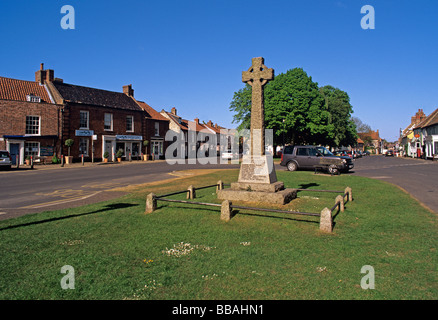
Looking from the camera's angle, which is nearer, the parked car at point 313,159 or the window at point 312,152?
the parked car at point 313,159

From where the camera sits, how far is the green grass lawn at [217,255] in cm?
381

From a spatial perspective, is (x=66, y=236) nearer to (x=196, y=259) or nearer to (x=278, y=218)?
(x=196, y=259)

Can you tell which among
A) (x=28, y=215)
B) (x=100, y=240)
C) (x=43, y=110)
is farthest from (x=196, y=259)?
(x=43, y=110)

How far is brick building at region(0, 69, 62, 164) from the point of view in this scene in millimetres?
29781

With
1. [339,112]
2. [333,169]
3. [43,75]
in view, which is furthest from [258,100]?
[339,112]

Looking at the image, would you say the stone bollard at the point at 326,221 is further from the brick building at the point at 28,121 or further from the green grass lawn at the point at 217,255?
the brick building at the point at 28,121

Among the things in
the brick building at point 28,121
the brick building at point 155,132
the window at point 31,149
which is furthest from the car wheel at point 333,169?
the window at point 31,149

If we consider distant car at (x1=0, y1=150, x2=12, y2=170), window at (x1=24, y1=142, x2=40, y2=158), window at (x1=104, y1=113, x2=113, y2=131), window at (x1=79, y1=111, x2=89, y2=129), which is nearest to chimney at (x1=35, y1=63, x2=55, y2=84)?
window at (x1=79, y1=111, x2=89, y2=129)

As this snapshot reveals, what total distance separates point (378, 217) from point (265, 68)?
229 inches

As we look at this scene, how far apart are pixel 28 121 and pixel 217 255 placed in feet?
112

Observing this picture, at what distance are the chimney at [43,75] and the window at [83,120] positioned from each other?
229 inches

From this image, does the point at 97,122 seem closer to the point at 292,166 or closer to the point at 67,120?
the point at 67,120

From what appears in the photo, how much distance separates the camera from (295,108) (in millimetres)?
42562

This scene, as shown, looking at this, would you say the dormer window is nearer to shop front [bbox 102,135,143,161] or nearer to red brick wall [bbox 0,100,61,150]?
red brick wall [bbox 0,100,61,150]
